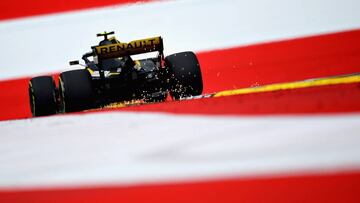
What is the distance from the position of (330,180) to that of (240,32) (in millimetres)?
3919

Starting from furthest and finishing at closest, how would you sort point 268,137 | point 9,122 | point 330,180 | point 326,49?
point 326,49, point 9,122, point 268,137, point 330,180

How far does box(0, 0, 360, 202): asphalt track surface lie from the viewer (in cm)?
134

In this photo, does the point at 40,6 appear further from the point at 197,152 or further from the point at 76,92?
the point at 197,152

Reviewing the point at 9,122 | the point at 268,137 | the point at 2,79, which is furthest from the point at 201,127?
the point at 2,79

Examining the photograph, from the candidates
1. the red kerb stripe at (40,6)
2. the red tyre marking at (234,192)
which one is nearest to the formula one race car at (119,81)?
the red kerb stripe at (40,6)

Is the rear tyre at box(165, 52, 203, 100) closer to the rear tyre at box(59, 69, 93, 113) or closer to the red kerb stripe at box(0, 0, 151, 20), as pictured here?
the rear tyre at box(59, 69, 93, 113)

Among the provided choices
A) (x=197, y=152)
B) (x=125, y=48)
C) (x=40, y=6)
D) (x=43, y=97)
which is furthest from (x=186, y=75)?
(x=197, y=152)

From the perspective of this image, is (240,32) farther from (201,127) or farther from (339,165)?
(339,165)

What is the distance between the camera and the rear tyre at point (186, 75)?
4336 millimetres

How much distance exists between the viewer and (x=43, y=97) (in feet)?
14.2

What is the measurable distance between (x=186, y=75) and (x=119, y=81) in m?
0.65

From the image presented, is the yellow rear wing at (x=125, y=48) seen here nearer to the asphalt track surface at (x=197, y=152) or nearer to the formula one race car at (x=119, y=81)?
the formula one race car at (x=119, y=81)

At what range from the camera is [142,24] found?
5.30 meters

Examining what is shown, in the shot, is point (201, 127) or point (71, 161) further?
point (201, 127)
